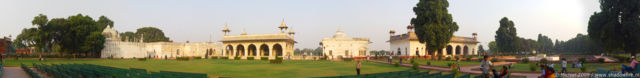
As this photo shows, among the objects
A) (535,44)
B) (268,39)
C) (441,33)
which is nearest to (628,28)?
(441,33)

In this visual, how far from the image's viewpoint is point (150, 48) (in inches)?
2259

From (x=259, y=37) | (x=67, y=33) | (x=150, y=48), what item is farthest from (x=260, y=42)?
(x=67, y=33)

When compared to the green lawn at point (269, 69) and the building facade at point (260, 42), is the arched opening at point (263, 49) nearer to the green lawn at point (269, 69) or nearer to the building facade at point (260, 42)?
the building facade at point (260, 42)

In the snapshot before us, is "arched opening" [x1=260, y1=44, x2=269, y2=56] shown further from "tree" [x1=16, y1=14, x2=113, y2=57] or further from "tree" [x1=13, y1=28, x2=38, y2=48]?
"tree" [x1=13, y1=28, x2=38, y2=48]

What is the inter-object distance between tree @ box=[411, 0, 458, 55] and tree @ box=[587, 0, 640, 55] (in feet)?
40.0

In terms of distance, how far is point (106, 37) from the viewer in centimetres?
5047

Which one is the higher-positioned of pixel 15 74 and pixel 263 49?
pixel 263 49

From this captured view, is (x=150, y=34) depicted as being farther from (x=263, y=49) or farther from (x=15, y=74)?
(x=15, y=74)

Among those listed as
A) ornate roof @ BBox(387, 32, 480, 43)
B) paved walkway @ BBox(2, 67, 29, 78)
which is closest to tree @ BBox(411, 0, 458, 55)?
ornate roof @ BBox(387, 32, 480, 43)

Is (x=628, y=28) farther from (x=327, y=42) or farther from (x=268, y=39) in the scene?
(x=268, y=39)

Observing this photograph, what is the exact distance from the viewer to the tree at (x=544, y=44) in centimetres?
8464

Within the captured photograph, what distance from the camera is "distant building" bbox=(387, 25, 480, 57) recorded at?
49531 millimetres

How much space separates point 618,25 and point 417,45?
83.0 ft

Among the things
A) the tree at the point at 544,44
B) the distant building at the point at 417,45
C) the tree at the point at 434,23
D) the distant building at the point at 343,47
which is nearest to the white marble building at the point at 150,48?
the distant building at the point at 343,47
